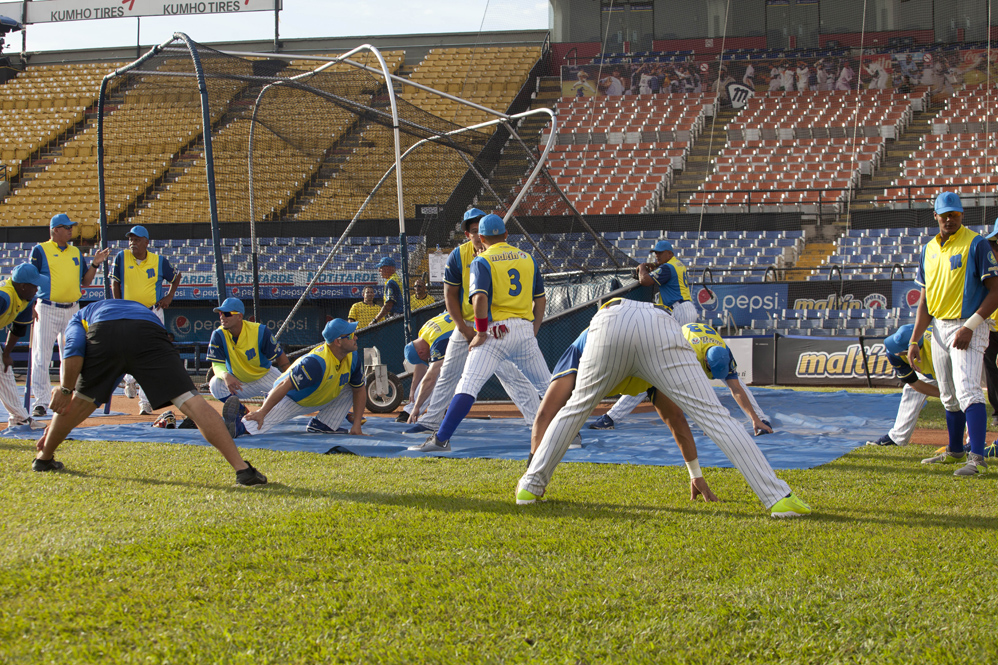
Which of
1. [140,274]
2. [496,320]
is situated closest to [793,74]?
[140,274]

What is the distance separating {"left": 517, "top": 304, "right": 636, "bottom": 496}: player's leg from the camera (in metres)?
4.36

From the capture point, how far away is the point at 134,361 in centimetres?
538

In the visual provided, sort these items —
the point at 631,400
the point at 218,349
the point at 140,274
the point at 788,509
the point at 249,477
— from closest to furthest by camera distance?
the point at 788,509 < the point at 249,477 < the point at 218,349 < the point at 631,400 < the point at 140,274

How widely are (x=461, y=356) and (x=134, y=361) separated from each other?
318cm

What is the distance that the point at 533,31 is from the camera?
35.5 metres

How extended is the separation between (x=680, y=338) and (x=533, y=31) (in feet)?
109

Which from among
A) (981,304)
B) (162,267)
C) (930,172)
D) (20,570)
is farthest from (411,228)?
(930,172)

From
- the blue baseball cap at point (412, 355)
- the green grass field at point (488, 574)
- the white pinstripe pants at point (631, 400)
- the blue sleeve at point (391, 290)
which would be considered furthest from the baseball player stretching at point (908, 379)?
the blue sleeve at point (391, 290)

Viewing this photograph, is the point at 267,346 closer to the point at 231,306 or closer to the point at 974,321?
the point at 231,306

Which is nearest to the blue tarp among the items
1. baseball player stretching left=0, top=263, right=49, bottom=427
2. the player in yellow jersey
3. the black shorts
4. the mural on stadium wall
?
the player in yellow jersey

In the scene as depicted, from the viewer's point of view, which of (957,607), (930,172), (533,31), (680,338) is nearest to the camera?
(957,607)

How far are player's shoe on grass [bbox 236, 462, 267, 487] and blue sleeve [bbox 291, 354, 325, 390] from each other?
2.61 meters

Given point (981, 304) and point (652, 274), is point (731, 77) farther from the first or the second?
point (981, 304)

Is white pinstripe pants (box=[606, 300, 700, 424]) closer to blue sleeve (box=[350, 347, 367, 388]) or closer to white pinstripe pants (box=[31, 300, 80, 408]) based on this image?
blue sleeve (box=[350, 347, 367, 388])
